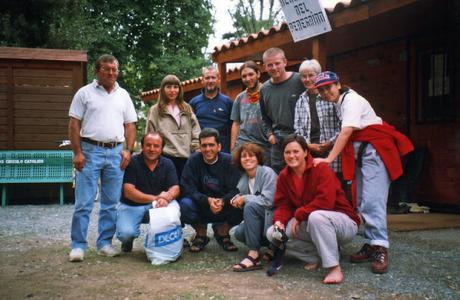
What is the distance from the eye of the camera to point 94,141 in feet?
15.6

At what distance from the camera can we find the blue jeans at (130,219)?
16.1 feet

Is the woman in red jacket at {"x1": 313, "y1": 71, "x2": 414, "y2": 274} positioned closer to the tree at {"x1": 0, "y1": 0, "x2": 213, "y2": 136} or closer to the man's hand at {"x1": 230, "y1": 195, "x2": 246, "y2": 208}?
the man's hand at {"x1": 230, "y1": 195, "x2": 246, "y2": 208}

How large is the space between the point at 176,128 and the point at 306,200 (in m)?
1.78

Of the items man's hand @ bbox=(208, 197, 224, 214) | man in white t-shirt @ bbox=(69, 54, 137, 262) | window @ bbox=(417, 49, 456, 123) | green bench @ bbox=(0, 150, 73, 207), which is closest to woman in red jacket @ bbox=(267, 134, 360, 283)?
man's hand @ bbox=(208, 197, 224, 214)

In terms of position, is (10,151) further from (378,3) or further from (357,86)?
(378,3)

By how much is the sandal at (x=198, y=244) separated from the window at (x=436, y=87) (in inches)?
162

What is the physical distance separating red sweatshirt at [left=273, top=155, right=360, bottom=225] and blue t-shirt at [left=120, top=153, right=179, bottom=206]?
4.00 feet

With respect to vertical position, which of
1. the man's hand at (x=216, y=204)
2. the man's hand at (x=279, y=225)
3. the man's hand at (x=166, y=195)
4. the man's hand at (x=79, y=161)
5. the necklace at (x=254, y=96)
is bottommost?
the man's hand at (x=279, y=225)

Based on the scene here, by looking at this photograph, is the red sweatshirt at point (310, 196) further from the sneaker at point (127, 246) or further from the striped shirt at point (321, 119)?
the sneaker at point (127, 246)

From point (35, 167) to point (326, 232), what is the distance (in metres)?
6.87

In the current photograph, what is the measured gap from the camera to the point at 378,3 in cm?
562

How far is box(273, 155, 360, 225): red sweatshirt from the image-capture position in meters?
4.09

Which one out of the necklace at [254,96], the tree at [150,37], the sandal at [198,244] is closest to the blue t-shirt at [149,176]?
the sandal at [198,244]

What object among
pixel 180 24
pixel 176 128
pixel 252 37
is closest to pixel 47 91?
pixel 252 37
